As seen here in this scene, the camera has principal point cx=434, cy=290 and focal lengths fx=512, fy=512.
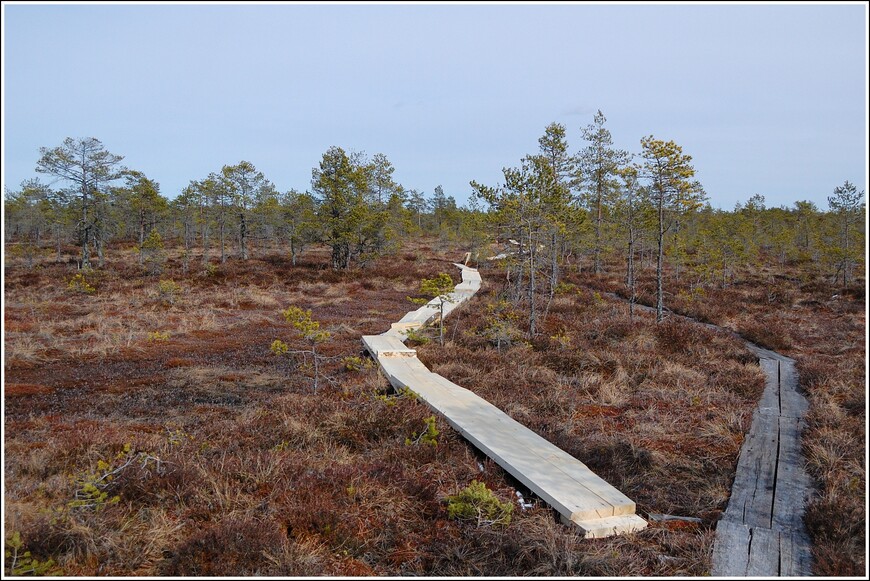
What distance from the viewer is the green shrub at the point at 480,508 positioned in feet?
15.8

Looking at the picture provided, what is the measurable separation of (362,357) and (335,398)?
13.2 ft

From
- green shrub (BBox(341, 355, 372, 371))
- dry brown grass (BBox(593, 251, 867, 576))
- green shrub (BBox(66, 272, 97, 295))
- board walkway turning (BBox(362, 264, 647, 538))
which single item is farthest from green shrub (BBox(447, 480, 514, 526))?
green shrub (BBox(66, 272, 97, 295))

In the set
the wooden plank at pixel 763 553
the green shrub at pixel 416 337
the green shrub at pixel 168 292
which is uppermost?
the green shrub at pixel 168 292

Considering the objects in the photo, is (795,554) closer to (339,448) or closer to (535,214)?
(339,448)

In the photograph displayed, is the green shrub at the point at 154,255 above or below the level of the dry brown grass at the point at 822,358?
above

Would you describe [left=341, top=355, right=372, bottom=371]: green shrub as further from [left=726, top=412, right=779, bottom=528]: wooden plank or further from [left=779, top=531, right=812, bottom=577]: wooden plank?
[left=779, top=531, right=812, bottom=577]: wooden plank

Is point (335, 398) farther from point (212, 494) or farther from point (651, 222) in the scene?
point (651, 222)

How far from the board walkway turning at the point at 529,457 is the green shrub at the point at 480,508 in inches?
20.6

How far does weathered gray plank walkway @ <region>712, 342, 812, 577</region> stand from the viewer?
4223 millimetres

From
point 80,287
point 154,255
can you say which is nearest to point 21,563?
point 80,287

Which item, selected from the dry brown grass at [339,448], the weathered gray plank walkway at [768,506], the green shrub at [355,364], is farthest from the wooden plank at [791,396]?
the green shrub at [355,364]

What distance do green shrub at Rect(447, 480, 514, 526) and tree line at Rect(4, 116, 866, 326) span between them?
346 inches

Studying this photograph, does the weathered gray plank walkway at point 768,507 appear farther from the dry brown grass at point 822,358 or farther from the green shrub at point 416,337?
the green shrub at point 416,337

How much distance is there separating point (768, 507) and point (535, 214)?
1019 cm
